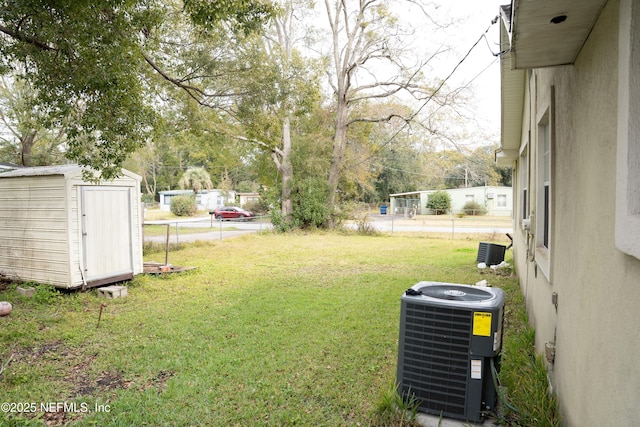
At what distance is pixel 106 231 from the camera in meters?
8.05

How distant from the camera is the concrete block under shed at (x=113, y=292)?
24.6 feet

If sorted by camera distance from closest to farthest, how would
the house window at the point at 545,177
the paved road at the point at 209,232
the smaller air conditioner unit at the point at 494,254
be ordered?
the house window at the point at 545,177, the smaller air conditioner unit at the point at 494,254, the paved road at the point at 209,232

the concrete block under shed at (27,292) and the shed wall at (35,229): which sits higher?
the shed wall at (35,229)

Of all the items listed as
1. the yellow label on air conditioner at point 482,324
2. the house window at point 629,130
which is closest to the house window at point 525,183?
the yellow label on air conditioner at point 482,324

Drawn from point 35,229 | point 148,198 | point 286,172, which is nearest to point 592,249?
point 35,229

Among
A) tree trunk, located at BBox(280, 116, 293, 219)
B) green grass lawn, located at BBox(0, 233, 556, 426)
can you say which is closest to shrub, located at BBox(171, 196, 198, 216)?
tree trunk, located at BBox(280, 116, 293, 219)

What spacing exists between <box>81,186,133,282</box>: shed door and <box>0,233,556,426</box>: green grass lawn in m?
0.49

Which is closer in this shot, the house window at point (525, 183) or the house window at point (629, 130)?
the house window at point (629, 130)

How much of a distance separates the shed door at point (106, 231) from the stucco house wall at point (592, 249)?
7225mm

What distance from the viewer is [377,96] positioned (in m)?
21.5

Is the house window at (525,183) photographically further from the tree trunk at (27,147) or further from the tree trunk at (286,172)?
the tree trunk at (27,147)

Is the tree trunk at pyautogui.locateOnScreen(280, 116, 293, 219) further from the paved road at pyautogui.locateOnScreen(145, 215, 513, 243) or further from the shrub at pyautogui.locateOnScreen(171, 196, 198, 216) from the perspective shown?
the shrub at pyautogui.locateOnScreen(171, 196, 198, 216)

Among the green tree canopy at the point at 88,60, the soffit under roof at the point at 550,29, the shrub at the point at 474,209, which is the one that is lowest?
the shrub at the point at 474,209

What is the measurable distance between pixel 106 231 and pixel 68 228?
75cm
